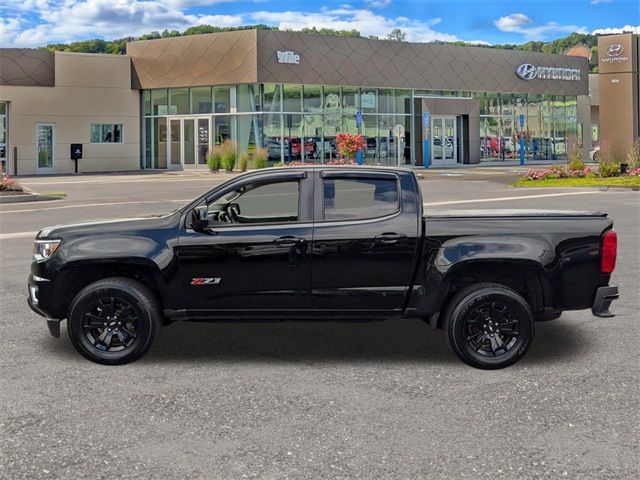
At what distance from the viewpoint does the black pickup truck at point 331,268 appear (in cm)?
642

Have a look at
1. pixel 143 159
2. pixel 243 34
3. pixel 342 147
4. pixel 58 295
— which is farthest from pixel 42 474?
pixel 143 159

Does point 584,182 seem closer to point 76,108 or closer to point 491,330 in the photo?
point 491,330

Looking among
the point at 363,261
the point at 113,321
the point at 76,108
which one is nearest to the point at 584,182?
the point at 363,261

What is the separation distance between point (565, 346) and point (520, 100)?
2007 inches

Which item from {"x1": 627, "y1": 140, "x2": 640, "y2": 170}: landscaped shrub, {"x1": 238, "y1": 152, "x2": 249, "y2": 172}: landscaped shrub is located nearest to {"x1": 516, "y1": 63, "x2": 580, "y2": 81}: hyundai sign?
{"x1": 238, "y1": 152, "x2": 249, "y2": 172}: landscaped shrub

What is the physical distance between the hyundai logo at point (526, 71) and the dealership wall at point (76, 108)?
82.7 feet

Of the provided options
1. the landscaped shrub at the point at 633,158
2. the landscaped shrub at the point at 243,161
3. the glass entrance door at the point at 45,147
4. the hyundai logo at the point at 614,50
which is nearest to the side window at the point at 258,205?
the landscaped shrub at the point at 633,158

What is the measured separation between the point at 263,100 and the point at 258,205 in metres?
37.3

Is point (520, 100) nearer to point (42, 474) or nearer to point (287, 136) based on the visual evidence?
point (287, 136)

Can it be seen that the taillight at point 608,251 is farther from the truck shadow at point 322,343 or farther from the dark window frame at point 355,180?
the dark window frame at point 355,180

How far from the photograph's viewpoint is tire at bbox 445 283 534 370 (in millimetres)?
6277

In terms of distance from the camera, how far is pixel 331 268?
6.48 meters

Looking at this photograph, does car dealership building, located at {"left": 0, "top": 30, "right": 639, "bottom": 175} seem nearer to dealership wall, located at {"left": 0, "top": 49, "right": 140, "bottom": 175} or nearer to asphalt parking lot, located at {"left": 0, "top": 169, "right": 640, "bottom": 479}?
dealership wall, located at {"left": 0, "top": 49, "right": 140, "bottom": 175}

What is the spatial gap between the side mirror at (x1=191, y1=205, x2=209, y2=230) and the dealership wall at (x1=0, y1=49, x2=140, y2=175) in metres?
40.0
